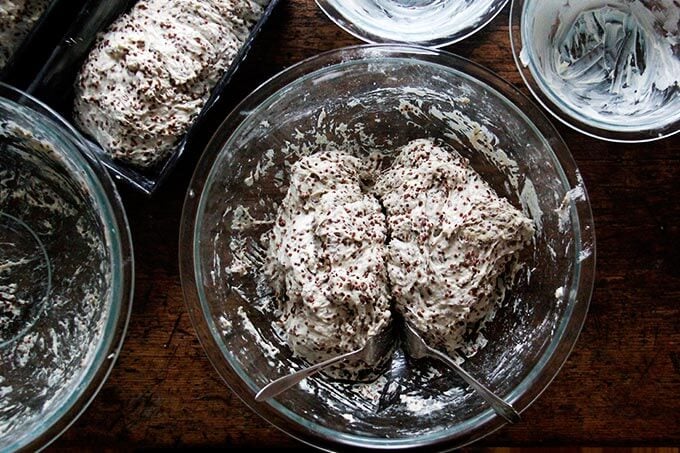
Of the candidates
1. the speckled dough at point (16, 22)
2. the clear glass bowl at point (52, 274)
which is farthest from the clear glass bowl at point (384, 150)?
the speckled dough at point (16, 22)

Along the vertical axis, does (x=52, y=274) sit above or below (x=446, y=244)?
above

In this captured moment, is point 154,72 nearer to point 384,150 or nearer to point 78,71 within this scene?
point 78,71

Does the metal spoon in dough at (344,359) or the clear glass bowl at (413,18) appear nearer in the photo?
the metal spoon in dough at (344,359)

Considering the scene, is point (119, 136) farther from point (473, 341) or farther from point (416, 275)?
point (473, 341)

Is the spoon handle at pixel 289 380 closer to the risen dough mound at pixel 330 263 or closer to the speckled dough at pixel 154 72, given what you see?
the risen dough mound at pixel 330 263

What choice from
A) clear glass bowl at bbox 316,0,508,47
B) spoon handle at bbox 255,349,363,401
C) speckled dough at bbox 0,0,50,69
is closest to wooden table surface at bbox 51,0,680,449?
clear glass bowl at bbox 316,0,508,47

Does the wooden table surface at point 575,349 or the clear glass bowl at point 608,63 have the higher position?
the clear glass bowl at point 608,63

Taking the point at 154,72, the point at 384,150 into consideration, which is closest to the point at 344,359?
the point at 384,150
